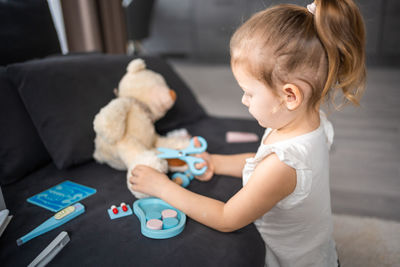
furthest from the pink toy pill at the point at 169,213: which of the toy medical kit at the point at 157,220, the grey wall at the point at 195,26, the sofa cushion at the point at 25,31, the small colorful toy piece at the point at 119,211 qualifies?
the grey wall at the point at 195,26

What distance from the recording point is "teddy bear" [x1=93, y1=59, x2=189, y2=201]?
3.02ft

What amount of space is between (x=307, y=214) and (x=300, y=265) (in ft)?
0.46

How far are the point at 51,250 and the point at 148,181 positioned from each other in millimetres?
264

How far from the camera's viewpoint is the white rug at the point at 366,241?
106 cm

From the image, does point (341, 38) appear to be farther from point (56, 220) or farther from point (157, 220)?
point (56, 220)

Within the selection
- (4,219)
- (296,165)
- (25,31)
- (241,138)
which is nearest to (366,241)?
(241,138)

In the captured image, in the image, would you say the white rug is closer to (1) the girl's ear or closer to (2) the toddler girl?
(2) the toddler girl

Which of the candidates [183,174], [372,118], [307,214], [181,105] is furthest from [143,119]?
[372,118]

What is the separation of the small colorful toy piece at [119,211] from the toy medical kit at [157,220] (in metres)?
0.02

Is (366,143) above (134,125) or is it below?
below

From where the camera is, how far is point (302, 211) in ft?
2.34

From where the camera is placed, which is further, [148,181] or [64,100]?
[64,100]

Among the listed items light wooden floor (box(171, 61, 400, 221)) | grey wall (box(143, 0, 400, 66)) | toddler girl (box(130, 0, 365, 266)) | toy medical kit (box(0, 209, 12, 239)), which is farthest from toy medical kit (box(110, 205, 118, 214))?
grey wall (box(143, 0, 400, 66))

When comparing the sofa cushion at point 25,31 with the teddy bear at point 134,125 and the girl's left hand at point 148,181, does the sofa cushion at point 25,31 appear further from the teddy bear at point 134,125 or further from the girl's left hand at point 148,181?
the girl's left hand at point 148,181
